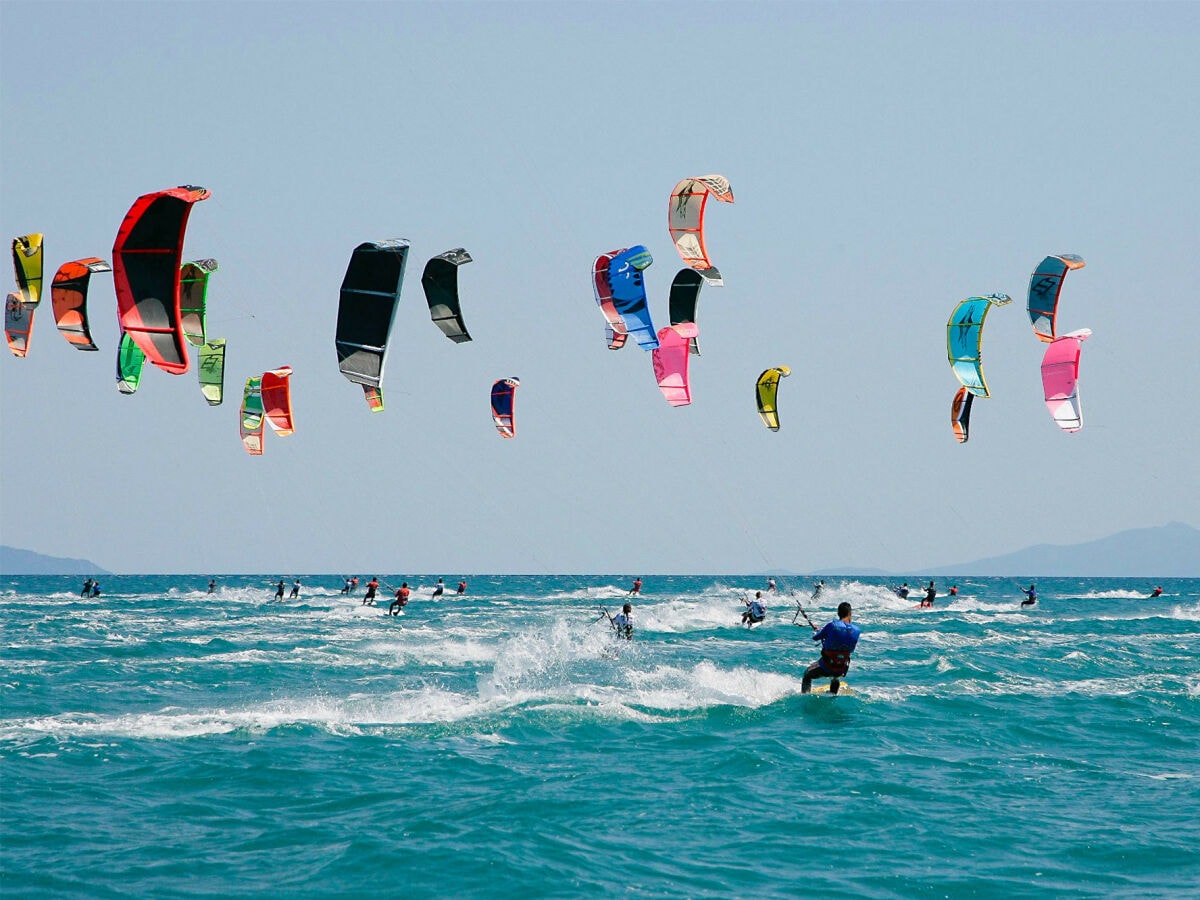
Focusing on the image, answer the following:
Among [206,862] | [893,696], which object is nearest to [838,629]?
[893,696]

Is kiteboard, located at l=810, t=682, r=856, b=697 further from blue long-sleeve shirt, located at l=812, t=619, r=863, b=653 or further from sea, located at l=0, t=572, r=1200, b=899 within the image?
blue long-sleeve shirt, located at l=812, t=619, r=863, b=653

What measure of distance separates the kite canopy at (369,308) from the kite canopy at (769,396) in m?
11.0

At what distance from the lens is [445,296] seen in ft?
51.4

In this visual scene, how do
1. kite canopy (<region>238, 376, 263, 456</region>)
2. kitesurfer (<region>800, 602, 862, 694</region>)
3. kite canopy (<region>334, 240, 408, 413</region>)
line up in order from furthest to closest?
kite canopy (<region>238, 376, 263, 456</region>), kite canopy (<region>334, 240, 408, 413</region>), kitesurfer (<region>800, 602, 862, 694</region>)

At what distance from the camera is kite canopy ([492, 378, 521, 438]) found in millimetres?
23422

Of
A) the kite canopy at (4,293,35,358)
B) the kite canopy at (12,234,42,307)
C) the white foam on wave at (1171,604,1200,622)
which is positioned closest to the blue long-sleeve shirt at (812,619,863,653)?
the kite canopy at (12,234,42,307)

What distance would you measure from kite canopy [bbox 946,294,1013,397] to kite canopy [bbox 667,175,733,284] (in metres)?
4.30

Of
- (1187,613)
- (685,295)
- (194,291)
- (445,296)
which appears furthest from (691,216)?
(1187,613)

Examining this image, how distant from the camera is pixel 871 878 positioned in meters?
6.82

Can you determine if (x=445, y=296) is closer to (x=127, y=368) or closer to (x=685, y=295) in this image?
(x=685, y=295)

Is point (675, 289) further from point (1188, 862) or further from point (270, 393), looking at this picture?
point (1188, 862)

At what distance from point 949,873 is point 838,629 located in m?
5.44

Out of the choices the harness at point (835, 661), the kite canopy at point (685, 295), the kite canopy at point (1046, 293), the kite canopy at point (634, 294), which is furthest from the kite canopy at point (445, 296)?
the kite canopy at point (1046, 293)

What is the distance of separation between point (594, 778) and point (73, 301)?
10.8 m
